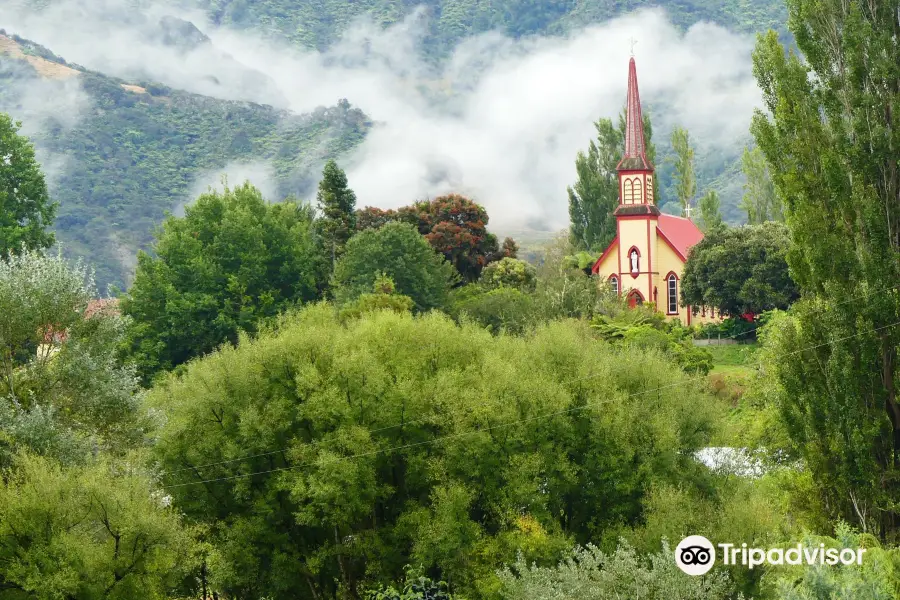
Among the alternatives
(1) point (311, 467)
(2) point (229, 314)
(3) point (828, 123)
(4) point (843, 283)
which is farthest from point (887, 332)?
(2) point (229, 314)

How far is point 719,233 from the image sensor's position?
60688mm

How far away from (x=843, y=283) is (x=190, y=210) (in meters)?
41.9

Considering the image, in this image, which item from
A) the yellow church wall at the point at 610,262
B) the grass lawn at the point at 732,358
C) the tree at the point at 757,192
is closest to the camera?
the grass lawn at the point at 732,358

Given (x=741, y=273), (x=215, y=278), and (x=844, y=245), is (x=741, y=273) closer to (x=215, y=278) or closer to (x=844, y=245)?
(x=215, y=278)

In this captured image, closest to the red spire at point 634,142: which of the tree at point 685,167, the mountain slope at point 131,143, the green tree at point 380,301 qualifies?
the tree at point 685,167

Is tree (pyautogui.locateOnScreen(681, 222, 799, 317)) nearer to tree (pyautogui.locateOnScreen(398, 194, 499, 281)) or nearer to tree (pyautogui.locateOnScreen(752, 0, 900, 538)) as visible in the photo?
tree (pyautogui.locateOnScreen(398, 194, 499, 281))

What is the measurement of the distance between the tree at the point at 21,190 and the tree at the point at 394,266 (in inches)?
519

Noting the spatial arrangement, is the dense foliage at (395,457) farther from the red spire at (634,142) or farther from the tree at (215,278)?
the red spire at (634,142)

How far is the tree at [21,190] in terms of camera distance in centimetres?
4859

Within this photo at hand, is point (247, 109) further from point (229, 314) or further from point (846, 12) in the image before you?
point (846, 12)

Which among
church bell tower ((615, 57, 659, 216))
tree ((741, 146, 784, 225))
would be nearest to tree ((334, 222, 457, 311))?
church bell tower ((615, 57, 659, 216))

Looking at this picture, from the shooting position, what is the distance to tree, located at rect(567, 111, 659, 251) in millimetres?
76812

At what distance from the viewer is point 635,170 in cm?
6900

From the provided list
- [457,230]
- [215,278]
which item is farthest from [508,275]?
[215,278]
